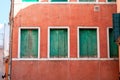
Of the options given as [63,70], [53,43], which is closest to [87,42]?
[53,43]

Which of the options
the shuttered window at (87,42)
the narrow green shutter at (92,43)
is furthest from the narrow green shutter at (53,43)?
the narrow green shutter at (92,43)

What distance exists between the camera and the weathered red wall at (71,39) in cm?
1995

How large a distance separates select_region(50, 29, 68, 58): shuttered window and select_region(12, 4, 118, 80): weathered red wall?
33cm

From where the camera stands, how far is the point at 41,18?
808 inches

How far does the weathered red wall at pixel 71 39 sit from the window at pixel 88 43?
326mm

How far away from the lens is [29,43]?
20.5 m

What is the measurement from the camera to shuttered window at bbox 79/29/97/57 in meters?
20.4

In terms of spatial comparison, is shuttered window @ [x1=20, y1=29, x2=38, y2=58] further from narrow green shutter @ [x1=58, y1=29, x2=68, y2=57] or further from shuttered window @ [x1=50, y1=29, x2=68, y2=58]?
narrow green shutter @ [x1=58, y1=29, x2=68, y2=57]

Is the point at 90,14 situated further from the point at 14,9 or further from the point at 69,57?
the point at 14,9

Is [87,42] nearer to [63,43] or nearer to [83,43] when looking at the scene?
[83,43]

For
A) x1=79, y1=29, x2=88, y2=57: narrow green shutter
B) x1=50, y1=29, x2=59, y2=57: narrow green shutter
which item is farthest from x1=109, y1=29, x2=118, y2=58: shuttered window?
x1=50, y1=29, x2=59, y2=57: narrow green shutter

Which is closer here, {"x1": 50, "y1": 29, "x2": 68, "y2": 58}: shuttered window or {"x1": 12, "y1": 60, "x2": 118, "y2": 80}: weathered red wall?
{"x1": 12, "y1": 60, "x2": 118, "y2": 80}: weathered red wall

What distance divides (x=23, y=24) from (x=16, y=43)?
3.71ft

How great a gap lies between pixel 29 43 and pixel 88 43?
10.8 ft
